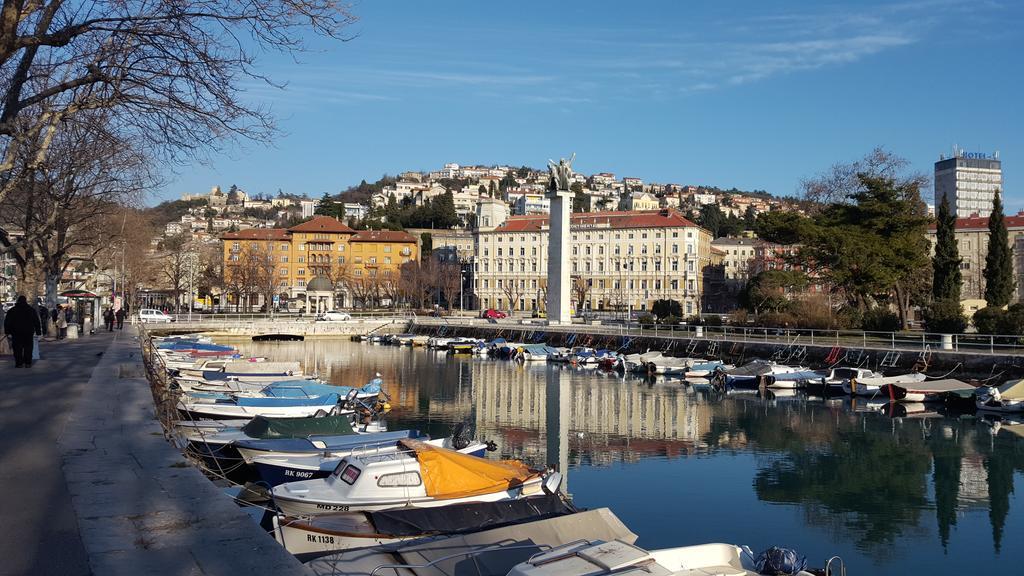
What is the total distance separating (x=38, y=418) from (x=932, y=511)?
17896 mm

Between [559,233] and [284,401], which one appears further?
[559,233]

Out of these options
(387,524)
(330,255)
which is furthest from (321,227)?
(387,524)

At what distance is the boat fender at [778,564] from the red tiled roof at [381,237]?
118375 mm

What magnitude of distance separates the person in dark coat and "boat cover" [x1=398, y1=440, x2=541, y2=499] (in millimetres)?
13525

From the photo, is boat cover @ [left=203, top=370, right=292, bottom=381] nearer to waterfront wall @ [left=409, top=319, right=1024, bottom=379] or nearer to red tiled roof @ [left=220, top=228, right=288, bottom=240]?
waterfront wall @ [left=409, top=319, right=1024, bottom=379]

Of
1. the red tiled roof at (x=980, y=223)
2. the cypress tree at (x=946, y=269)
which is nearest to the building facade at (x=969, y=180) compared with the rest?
the red tiled roof at (x=980, y=223)

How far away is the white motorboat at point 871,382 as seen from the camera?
120 ft

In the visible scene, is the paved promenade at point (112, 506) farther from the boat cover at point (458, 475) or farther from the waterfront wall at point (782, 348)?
the waterfront wall at point (782, 348)

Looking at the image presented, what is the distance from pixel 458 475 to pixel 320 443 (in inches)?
190

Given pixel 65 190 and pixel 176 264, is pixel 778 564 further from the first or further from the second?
pixel 176 264

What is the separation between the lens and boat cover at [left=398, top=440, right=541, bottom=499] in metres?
13.8

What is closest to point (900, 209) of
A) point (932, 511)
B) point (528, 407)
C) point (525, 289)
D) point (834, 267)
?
point (834, 267)

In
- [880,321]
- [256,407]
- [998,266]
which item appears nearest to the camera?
[256,407]

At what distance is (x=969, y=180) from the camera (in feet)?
598
